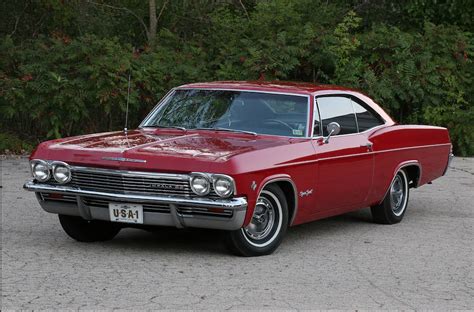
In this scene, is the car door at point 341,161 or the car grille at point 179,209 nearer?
the car grille at point 179,209

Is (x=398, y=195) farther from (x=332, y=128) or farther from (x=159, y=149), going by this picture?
(x=159, y=149)

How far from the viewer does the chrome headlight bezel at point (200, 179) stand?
26.3 ft

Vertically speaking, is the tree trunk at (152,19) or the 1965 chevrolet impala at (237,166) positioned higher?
the tree trunk at (152,19)

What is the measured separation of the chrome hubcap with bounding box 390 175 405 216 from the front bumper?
3069mm

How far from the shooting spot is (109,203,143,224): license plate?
824cm

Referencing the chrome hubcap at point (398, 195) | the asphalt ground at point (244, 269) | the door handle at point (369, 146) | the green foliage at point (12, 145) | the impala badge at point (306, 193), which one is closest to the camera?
the asphalt ground at point (244, 269)

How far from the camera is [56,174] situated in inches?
339

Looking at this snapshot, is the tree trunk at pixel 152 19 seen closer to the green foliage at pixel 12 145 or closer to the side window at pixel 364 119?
the green foliage at pixel 12 145

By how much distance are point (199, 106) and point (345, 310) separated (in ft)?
11.8

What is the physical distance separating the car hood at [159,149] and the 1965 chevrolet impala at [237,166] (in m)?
0.01

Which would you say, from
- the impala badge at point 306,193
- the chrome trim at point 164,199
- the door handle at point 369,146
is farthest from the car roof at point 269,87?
the chrome trim at point 164,199

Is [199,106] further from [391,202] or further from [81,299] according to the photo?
[81,299]

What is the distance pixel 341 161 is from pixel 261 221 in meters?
1.27

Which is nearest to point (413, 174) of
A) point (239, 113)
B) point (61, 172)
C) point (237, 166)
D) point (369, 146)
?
point (369, 146)
